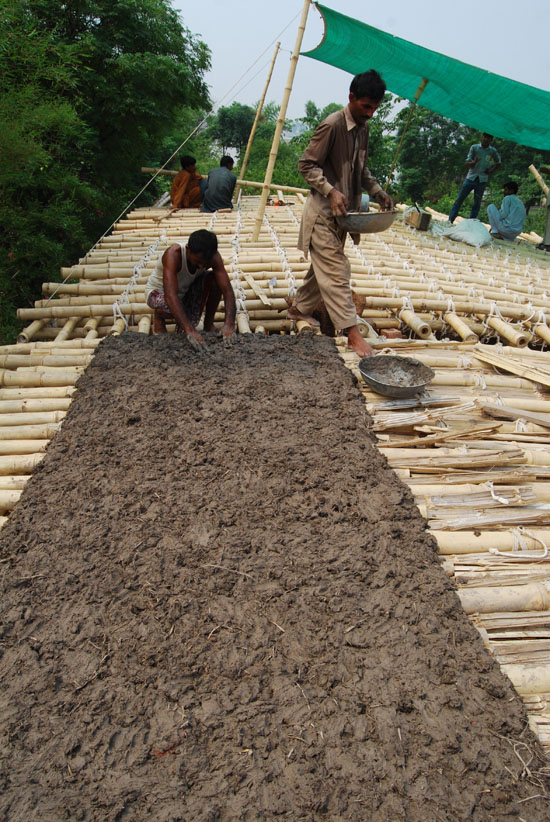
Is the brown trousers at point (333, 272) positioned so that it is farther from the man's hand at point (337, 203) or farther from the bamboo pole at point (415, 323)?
the bamboo pole at point (415, 323)

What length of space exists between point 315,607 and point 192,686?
0.42 metres

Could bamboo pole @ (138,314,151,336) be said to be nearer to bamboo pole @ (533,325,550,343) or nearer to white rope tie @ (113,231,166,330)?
white rope tie @ (113,231,166,330)

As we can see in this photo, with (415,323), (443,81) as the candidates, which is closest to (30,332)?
(415,323)

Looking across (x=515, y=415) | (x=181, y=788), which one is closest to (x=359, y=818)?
(x=181, y=788)

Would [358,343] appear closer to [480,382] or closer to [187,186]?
[480,382]

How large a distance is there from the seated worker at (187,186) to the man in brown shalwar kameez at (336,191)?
16.3 ft

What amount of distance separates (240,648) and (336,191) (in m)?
2.48

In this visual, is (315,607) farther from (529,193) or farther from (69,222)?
(529,193)

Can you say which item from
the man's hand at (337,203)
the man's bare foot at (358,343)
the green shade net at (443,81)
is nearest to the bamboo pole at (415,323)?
the man's bare foot at (358,343)

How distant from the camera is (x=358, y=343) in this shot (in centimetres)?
299

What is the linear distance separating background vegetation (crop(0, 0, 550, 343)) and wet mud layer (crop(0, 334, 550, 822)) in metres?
3.90

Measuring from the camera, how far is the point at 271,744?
47.1 inches

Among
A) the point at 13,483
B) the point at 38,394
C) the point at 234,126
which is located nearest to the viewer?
the point at 13,483

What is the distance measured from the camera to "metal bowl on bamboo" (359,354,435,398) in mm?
2479
